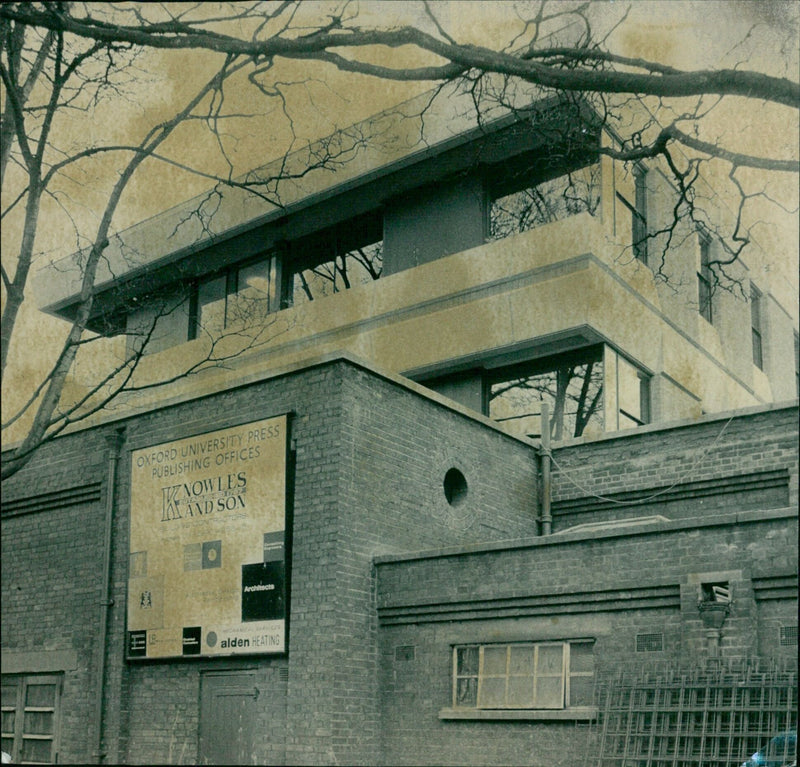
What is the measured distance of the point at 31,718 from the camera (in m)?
14.5

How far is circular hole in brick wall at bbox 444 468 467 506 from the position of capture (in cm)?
1446

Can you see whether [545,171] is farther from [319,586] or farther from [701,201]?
[319,586]

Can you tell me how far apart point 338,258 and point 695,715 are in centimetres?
633

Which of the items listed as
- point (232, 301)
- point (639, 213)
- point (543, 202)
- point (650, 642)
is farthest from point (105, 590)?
point (639, 213)

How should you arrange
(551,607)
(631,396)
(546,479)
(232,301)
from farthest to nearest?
1. (546,479)
2. (631,396)
3. (232,301)
4. (551,607)

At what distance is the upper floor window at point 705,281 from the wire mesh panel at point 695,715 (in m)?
3.53

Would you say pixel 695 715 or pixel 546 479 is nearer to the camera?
pixel 695 715

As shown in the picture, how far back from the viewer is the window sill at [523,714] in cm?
1099

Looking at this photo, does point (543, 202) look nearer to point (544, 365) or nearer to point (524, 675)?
point (544, 365)

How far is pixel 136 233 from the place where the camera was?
13.5 meters

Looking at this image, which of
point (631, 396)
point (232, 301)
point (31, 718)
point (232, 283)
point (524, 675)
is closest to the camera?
point (524, 675)

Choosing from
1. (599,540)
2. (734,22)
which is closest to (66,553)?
(599,540)

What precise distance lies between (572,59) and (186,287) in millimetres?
5561

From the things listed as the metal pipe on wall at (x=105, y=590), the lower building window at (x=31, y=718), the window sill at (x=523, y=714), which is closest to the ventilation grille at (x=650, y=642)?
the window sill at (x=523, y=714)
